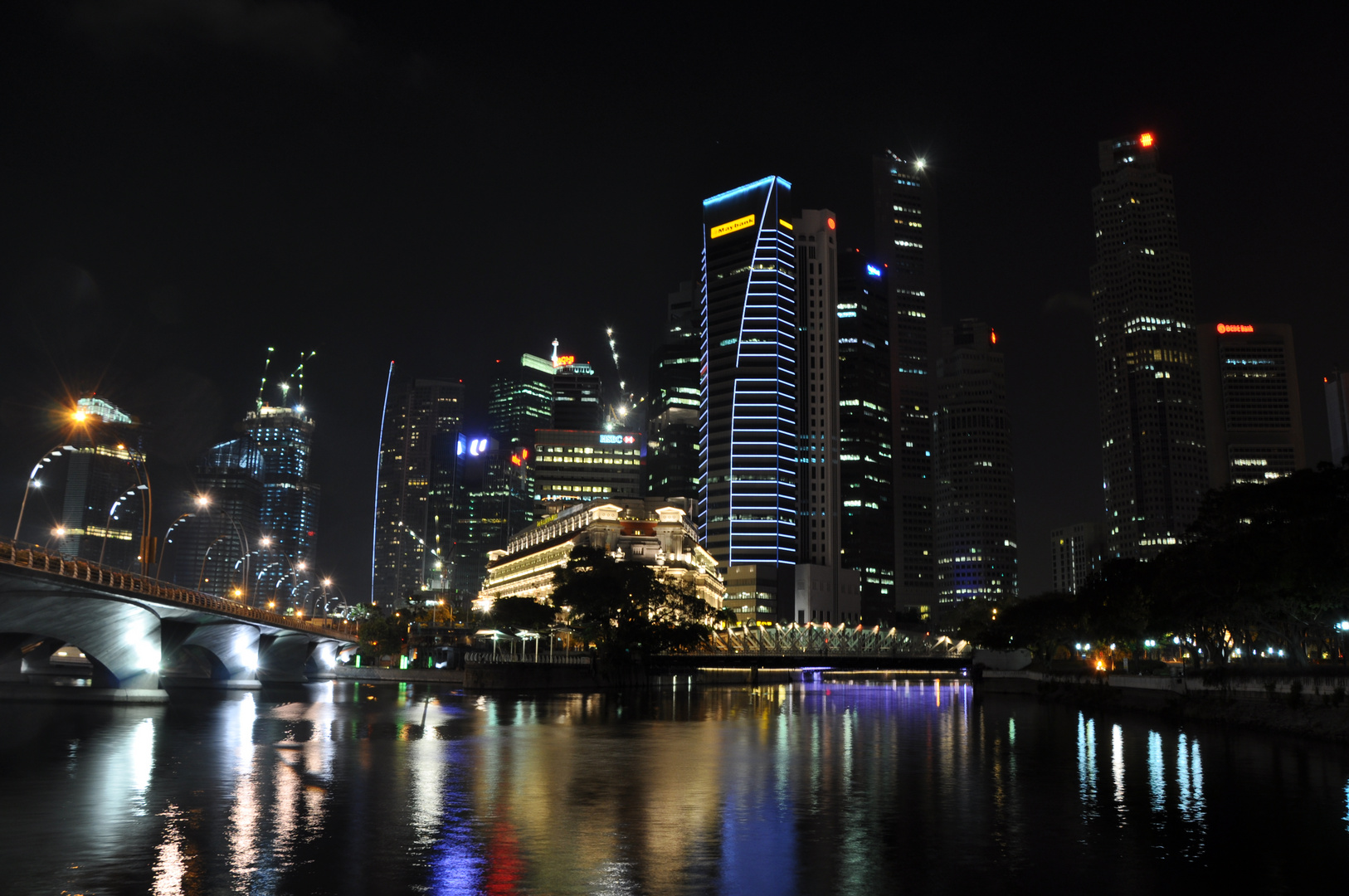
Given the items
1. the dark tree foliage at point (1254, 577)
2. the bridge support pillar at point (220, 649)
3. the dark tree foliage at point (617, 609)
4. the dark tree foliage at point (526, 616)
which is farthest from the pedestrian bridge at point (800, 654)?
the bridge support pillar at point (220, 649)

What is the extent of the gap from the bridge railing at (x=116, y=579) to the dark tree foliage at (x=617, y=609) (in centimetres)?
3427

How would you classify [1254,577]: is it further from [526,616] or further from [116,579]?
[526,616]


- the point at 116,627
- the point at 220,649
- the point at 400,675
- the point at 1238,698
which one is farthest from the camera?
the point at 400,675

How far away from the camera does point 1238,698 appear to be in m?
67.2

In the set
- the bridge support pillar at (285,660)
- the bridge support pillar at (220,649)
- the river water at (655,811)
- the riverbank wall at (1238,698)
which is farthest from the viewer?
the bridge support pillar at (285,660)

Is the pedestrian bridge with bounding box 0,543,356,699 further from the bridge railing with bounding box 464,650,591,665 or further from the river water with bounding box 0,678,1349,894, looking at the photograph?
the bridge railing with bounding box 464,650,591,665

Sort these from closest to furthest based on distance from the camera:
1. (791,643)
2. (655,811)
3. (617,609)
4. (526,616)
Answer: (655,811) < (617,609) < (526,616) < (791,643)

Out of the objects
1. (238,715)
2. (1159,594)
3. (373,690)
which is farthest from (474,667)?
(1159,594)

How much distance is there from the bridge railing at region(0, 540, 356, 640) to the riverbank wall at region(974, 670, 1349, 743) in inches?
2890

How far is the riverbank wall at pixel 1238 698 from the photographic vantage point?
55594 millimetres

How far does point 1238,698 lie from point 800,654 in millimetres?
106526

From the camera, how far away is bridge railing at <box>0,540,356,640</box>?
195 ft

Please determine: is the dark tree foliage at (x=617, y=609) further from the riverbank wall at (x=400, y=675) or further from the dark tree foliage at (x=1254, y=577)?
the dark tree foliage at (x=1254, y=577)

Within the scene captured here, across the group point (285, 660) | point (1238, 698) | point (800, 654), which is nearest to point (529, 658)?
point (285, 660)
